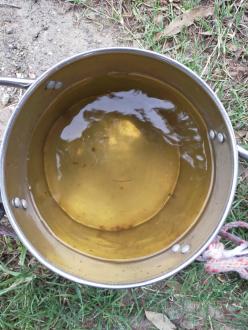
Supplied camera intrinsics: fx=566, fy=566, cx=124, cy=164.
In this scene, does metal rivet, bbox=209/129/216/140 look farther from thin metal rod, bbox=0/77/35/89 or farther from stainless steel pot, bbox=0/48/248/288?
thin metal rod, bbox=0/77/35/89

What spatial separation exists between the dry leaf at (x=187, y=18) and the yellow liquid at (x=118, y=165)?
8.0 inches

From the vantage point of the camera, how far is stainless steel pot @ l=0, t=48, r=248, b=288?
3.13ft

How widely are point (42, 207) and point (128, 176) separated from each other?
180 mm

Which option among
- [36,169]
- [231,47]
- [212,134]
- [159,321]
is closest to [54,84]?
[36,169]

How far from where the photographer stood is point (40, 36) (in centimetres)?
125

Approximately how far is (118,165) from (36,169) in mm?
162

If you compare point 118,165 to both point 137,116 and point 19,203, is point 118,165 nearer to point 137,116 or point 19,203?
point 137,116

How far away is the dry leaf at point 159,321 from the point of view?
1205mm

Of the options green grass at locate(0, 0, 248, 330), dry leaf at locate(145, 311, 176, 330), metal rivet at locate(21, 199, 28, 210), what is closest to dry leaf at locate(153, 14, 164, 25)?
green grass at locate(0, 0, 248, 330)

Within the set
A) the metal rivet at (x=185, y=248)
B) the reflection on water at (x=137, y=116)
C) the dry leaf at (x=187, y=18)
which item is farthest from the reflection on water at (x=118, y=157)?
the dry leaf at (x=187, y=18)

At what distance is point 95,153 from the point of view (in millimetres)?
1127

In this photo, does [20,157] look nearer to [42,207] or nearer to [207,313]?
[42,207]

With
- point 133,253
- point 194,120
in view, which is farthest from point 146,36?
point 133,253

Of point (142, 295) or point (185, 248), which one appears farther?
point (142, 295)
